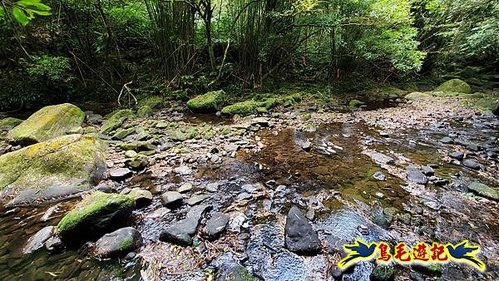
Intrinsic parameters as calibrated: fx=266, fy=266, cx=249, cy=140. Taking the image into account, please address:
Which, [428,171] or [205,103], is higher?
[205,103]

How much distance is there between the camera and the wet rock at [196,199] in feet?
9.60

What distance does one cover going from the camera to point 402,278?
6.37 feet

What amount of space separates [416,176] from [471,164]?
1.03 m

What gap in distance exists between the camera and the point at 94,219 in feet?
7.69

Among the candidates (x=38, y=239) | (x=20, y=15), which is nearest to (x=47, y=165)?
(x=38, y=239)

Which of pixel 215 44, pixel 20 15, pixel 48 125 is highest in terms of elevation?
pixel 20 15

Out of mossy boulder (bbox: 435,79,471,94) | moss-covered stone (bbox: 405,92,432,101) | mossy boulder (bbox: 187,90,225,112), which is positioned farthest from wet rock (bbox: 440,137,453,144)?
mossy boulder (bbox: 435,79,471,94)

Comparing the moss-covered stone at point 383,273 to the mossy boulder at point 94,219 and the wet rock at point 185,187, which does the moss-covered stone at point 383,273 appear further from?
the mossy boulder at point 94,219

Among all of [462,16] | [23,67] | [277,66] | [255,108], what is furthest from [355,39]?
[23,67]

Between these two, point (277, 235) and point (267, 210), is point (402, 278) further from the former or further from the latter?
Answer: point (267, 210)

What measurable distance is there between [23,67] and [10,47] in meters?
0.51

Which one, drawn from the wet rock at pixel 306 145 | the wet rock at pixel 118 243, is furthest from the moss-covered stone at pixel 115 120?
the wet rock at pixel 306 145

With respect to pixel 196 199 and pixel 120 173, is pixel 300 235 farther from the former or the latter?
pixel 120 173

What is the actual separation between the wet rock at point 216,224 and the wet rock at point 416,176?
7.91ft
